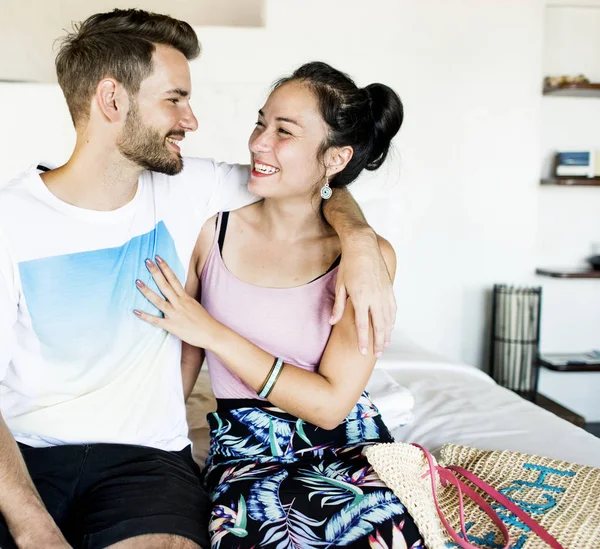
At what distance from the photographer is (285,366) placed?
1.36 meters

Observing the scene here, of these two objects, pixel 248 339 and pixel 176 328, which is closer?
pixel 176 328


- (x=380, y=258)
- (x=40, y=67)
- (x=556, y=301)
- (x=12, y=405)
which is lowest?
(x=556, y=301)

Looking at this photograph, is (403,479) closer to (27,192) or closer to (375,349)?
(375,349)

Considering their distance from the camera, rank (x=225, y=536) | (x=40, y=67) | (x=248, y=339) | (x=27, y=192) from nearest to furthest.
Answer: (x=225, y=536) < (x=27, y=192) < (x=248, y=339) < (x=40, y=67)

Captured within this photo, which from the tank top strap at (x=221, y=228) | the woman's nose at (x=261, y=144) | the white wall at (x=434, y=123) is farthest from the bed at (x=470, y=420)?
the white wall at (x=434, y=123)

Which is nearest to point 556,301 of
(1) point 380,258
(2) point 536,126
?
(2) point 536,126

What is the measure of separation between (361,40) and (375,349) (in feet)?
7.67

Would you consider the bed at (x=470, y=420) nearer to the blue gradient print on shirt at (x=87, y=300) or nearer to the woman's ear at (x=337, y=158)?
the blue gradient print on shirt at (x=87, y=300)

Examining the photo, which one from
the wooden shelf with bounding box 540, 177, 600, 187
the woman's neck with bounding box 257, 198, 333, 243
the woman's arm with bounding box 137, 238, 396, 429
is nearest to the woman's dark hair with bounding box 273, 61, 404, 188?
the woman's neck with bounding box 257, 198, 333, 243

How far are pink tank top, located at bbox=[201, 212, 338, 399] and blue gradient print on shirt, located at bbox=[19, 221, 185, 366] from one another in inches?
6.9

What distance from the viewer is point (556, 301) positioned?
3.71m

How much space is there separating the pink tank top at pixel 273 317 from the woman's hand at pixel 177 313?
13 centimetres

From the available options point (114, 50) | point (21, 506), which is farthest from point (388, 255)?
point (21, 506)

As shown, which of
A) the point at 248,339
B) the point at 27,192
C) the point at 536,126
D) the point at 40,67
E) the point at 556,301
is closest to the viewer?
the point at 27,192
